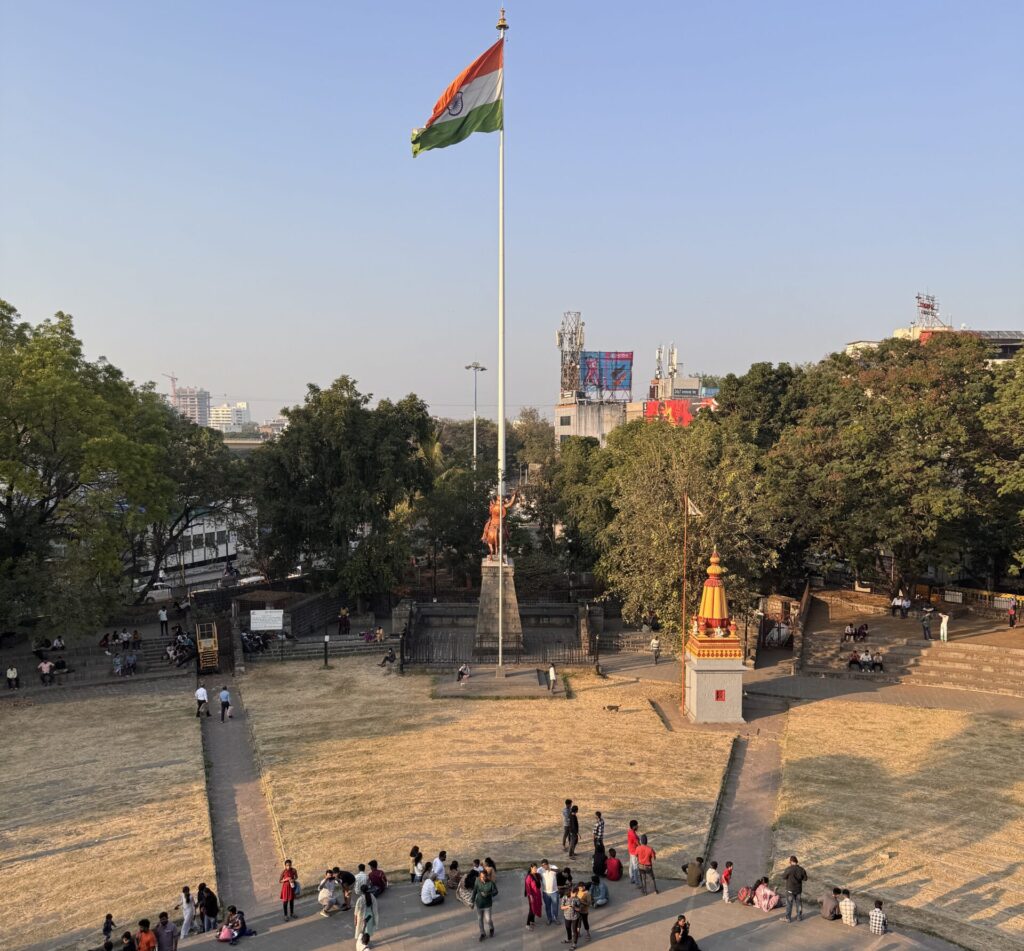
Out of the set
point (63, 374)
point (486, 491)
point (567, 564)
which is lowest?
point (567, 564)

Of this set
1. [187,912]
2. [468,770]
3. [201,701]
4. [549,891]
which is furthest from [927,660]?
[187,912]

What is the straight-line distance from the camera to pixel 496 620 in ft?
109

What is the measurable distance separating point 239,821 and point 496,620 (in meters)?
16.0

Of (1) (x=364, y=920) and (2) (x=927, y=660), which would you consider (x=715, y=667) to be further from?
(1) (x=364, y=920)

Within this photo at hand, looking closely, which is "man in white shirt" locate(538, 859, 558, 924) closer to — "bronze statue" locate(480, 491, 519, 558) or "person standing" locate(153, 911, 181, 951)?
"person standing" locate(153, 911, 181, 951)

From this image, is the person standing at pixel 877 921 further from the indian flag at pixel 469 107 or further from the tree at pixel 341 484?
the tree at pixel 341 484

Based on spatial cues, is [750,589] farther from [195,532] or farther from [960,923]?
[195,532]

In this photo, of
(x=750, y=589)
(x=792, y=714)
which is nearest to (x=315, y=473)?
(x=750, y=589)

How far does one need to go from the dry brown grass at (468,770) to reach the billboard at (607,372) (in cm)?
6467

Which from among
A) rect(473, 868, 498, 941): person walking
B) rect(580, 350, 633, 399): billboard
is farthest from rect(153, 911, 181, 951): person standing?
rect(580, 350, 633, 399): billboard

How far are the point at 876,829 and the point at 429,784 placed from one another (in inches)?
407

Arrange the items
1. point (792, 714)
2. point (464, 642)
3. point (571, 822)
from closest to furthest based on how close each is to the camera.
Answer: point (571, 822), point (792, 714), point (464, 642)

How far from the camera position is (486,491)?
151 feet

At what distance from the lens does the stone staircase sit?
29.3 metres
